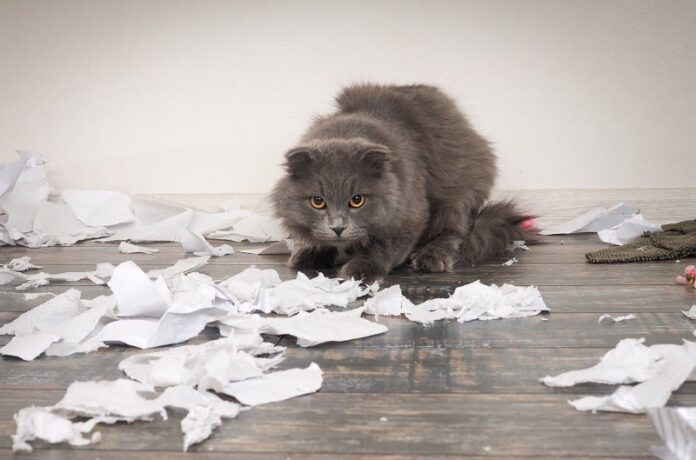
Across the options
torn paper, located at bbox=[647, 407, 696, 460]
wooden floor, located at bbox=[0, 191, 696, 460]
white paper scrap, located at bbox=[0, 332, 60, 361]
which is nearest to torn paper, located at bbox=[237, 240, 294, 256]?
→ wooden floor, located at bbox=[0, 191, 696, 460]

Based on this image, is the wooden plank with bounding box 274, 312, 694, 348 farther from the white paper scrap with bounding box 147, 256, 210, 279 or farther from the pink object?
the white paper scrap with bounding box 147, 256, 210, 279

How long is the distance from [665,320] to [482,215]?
A: 100 cm

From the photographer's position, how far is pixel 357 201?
7.76ft

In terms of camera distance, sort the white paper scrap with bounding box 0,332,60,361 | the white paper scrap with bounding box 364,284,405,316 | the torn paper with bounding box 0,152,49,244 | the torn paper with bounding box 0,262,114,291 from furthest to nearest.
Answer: the torn paper with bounding box 0,152,49,244 → the torn paper with bounding box 0,262,114,291 → the white paper scrap with bounding box 364,284,405,316 → the white paper scrap with bounding box 0,332,60,361

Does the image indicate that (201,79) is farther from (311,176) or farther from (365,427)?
(365,427)

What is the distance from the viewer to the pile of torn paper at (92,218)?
10.6 ft

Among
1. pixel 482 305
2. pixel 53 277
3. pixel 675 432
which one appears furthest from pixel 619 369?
pixel 53 277

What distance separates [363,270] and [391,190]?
272 millimetres

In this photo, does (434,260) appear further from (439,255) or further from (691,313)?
(691,313)

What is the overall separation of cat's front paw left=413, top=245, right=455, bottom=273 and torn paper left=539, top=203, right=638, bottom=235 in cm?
79

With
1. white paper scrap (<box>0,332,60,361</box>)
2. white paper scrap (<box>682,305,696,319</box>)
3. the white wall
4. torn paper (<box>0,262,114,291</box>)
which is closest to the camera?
white paper scrap (<box>0,332,60,361</box>)

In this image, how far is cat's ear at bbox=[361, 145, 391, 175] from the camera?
2.30 metres

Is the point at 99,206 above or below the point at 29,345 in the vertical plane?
below

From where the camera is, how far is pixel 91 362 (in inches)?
65.7
